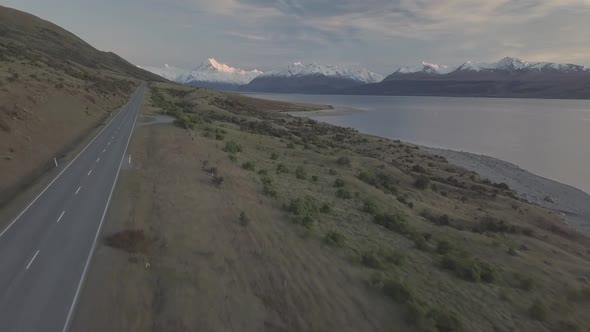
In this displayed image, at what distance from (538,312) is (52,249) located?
58.5 feet

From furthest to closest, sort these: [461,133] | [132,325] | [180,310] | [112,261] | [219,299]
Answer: [461,133] < [112,261] < [219,299] < [180,310] < [132,325]

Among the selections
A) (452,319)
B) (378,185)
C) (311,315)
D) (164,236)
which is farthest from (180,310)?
(378,185)

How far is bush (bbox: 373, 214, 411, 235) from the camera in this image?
1972cm

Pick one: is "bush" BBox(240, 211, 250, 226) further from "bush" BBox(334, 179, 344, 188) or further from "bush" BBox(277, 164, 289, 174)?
"bush" BBox(277, 164, 289, 174)

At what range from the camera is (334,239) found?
1677 centimetres

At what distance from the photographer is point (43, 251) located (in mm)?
14422

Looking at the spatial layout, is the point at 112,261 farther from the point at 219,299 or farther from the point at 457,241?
the point at 457,241

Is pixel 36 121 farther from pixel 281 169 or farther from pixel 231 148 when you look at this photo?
pixel 281 169

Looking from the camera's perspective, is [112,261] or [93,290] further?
[112,261]

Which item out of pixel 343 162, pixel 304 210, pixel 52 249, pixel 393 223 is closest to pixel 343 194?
pixel 393 223

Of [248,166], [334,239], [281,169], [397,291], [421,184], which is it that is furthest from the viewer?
[421,184]

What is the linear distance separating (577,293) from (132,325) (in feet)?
53.2

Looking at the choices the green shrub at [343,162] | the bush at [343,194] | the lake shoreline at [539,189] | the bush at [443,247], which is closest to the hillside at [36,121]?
the bush at [343,194]

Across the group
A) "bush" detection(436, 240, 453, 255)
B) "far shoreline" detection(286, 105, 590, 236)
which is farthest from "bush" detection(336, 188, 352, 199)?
"far shoreline" detection(286, 105, 590, 236)
